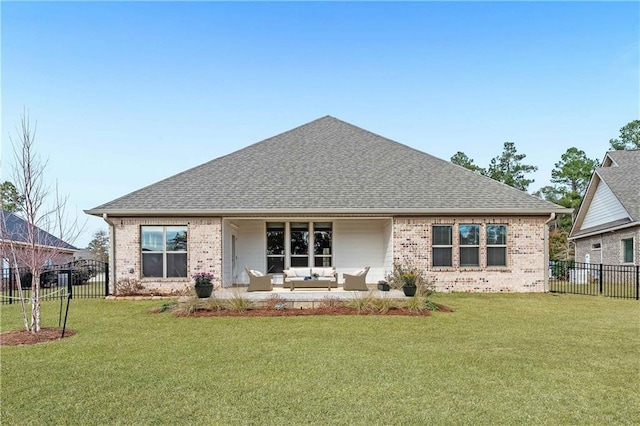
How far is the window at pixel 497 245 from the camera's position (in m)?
15.9

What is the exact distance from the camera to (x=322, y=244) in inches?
691

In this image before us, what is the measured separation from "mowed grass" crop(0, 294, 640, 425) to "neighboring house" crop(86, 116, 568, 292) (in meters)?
5.39

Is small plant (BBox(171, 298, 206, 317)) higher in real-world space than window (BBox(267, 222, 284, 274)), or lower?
lower

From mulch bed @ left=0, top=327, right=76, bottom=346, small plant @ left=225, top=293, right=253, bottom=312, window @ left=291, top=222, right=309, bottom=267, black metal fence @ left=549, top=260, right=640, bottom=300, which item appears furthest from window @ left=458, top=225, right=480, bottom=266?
mulch bed @ left=0, top=327, right=76, bottom=346

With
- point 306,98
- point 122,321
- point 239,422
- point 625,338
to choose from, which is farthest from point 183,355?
point 306,98

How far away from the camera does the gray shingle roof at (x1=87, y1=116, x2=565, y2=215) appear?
1548 centimetres

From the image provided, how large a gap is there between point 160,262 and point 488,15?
1437 cm

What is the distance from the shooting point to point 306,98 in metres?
24.2

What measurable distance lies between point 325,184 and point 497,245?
687 centimetres

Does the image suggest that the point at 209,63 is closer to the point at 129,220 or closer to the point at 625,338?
the point at 129,220

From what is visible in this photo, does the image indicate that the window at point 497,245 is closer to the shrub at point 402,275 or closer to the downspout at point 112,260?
the shrub at point 402,275

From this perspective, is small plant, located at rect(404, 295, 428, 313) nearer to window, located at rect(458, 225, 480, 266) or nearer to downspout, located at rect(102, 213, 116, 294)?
window, located at rect(458, 225, 480, 266)

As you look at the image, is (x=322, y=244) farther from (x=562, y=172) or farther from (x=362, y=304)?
(x=562, y=172)

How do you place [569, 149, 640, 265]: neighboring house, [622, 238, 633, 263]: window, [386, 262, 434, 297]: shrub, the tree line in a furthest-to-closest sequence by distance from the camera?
the tree line
[622, 238, 633, 263]: window
[569, 149, 640, 265]: neighboring house
[386, 262, 434, 297]: shrub
